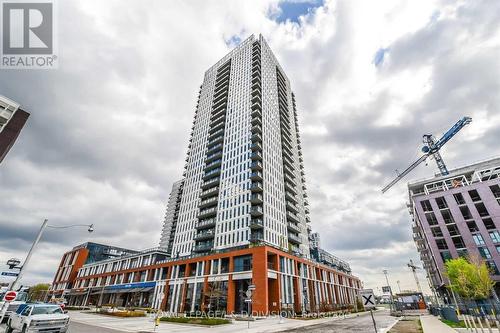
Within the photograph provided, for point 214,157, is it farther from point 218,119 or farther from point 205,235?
point 205,235

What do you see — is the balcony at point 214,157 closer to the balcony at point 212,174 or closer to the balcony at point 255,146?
the balcony at point 212,174

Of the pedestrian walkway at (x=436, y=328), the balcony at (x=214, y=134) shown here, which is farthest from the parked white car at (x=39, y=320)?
the balcony at (x=214, y=134)

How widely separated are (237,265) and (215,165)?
30.4 meters

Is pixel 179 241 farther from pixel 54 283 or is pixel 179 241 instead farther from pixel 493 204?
pixel 54 283

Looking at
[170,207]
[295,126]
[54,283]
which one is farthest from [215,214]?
[54,283]

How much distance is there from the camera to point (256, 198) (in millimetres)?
54125

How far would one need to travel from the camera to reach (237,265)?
45125mm

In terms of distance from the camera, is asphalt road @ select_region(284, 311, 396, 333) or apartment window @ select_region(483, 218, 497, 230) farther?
apartment window @ select_region(483, 218, 497, 230)

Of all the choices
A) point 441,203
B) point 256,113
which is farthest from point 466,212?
point 256,113

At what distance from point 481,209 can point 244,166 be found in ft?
190

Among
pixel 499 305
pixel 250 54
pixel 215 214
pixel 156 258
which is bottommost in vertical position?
pixel 499 305

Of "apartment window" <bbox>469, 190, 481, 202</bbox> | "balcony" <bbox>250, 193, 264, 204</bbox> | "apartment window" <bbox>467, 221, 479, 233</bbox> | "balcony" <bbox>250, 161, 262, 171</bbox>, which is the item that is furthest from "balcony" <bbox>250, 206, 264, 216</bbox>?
"apartment window" <bbox>469, 190, 481, 202</bbox>

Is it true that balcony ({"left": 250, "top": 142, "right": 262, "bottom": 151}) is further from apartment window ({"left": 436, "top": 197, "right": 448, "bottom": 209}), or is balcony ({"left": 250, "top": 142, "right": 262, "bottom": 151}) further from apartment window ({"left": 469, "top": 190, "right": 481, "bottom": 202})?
apartment window ({"left": 469, "top": 190, "right": 481, "bottom": 202})

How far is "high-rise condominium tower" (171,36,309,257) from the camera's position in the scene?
5488 cm
